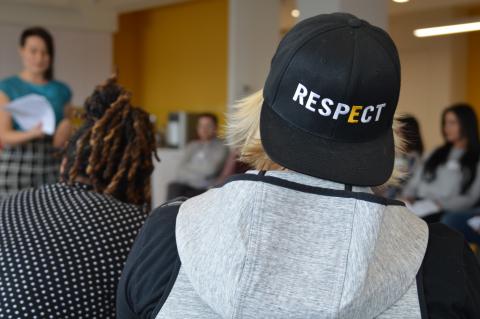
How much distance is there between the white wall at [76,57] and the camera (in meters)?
6.84

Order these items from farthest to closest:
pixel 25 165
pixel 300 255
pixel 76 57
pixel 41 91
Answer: pixel 76 57 < pixel 41 91 < pixel 25 165 < pixel 300 255

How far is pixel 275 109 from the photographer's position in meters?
0.82

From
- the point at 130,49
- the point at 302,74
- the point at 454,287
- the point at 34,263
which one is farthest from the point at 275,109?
the point at 130,49

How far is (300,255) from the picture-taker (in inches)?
29.6

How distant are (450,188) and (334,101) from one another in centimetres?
361

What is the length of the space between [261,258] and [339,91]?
0.77ft

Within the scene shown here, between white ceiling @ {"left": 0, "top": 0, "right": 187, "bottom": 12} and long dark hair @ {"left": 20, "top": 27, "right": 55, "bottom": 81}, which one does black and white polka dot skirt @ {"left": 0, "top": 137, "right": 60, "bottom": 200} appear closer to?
long dark hair @ {"left": 20, "top": 27, "right": 55, "bottom": 81}

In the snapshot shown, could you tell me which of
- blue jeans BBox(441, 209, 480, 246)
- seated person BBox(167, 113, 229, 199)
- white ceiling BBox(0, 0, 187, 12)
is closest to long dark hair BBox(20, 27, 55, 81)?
blue jeans BBox(441, 209, 480, 246)

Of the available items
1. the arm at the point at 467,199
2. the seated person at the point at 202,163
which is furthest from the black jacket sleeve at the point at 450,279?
the seated person at the point at 202,163

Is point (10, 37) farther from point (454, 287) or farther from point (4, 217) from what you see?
point (454, 287)

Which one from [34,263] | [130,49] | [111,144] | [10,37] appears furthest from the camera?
[130,49]

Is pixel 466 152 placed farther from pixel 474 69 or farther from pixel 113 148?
pixel 474 69

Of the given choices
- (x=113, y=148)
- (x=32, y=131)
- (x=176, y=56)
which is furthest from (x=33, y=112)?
(x=176, y=56)

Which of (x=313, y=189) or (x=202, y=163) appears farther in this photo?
(x=202, y=163)
